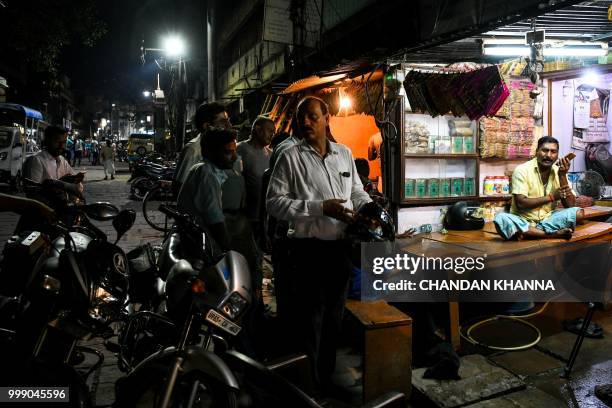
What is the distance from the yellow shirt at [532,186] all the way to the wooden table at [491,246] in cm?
49

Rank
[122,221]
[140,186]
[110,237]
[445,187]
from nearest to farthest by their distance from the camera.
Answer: [122,221] → [445,187] → [110,237] → [140,186]

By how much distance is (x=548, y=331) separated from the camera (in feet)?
18.6

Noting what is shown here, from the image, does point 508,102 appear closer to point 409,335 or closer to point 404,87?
point 404,87

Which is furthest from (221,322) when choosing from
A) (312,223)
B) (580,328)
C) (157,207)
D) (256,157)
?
(157,207)

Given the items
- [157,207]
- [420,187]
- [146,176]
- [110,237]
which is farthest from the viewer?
[146,176]

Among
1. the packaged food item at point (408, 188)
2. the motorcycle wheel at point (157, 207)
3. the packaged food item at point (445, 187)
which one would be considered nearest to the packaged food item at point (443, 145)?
the packaged food item at point (445, 187)

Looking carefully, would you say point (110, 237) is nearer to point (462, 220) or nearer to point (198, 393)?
point (462, 220)

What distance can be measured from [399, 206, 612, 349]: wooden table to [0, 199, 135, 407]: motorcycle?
358 centimetres

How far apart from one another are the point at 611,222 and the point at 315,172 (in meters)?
6.15

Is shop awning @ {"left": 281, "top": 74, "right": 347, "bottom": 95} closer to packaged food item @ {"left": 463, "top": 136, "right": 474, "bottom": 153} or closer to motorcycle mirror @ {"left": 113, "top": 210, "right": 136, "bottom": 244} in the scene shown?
packaged food item @ {"left": 463, "top": 136, "right": 474, "bottom": 153}

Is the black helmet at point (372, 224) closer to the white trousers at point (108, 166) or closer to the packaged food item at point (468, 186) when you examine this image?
the packaged food item at point (468, 186)

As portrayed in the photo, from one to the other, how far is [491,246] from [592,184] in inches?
176

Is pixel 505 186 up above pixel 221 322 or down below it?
above

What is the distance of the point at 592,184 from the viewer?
8742 mm
